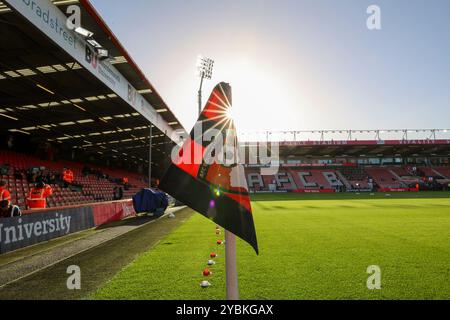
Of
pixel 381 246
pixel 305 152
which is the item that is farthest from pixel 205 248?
pixel 305 152

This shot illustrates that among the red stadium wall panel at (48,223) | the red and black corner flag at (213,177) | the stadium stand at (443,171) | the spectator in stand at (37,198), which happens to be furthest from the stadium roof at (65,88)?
the stadium stand at (443,171)

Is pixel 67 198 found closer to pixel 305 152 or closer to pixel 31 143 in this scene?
pixel 31 143

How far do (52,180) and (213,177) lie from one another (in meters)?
20.1

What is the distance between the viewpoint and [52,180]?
19.1 m

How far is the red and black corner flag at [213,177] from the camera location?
2.12 m

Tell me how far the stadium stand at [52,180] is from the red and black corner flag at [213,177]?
1563cm

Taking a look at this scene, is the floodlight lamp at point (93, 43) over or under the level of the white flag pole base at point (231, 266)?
over

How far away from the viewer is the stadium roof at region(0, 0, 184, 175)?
864 centimetres

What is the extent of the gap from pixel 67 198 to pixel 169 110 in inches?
341

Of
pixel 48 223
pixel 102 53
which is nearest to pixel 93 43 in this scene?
pixel 102 53

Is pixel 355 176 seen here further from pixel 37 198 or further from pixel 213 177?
pixel 213 177

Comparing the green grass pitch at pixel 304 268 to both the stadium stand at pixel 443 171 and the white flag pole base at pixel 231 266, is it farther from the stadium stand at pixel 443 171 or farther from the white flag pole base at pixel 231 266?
the stadium stand at pixel 443 171

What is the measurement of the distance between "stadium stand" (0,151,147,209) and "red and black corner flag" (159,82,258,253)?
1563 centimetres

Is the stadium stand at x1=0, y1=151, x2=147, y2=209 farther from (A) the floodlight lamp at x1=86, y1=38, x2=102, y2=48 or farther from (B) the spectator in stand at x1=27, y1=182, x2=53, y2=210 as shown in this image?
(A) the floodlight lamp at x1=86, y1=38, x2=102, y2=48
